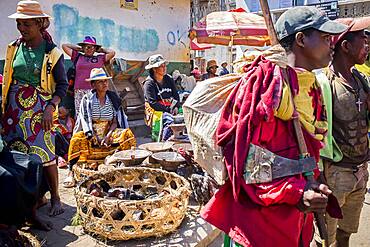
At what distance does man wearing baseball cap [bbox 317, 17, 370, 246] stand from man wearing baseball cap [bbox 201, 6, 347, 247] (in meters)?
0.84

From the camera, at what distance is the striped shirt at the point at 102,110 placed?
480 cm

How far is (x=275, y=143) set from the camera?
1.66 metres

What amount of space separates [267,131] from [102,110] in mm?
3533

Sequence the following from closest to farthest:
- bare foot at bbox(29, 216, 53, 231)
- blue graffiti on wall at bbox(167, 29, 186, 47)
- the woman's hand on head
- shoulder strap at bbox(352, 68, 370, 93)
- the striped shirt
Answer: shoulder strap at bbox(352, 68, 370, 93)
bare foot at bbox(29, 216, 53, 231)
the woman's hand on head
the striped shirt
blue graffiti on wall at bbox(167, 29, 186, 47)

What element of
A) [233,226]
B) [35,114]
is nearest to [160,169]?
[35,114]

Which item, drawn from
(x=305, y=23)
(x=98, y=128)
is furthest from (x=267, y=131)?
(x=98, y=128)

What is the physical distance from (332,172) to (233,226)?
124cm

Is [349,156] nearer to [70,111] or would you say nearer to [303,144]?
[303,144]

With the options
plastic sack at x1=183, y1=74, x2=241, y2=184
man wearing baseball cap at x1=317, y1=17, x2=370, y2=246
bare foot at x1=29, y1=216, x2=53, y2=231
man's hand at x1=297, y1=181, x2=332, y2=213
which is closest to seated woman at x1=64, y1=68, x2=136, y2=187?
bare foot at x1=29, y1=216, x2=53, y2=231

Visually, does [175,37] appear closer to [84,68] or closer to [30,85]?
[84,68]

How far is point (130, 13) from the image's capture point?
350 inches

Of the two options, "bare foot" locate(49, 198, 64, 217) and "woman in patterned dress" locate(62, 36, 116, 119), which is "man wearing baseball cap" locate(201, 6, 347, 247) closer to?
"bare foot" locate(49, 198, 64, 217)

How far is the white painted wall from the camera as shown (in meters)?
6.96

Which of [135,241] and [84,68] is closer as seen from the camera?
[135,241]
